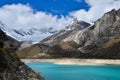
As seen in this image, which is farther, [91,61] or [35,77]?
[91,61]

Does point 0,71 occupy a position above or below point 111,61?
below

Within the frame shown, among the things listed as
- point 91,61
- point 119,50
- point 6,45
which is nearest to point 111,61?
point 91,61

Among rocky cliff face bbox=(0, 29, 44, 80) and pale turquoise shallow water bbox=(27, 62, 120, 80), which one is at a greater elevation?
pale turquoise shallow water bbox=(27, 62, 120, 80)

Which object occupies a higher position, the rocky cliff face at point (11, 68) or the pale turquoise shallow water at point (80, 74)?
the pale turquoise shallow water at point (80, 74)

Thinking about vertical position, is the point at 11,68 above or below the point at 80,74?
below

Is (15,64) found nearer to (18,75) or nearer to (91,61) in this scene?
(18,75)

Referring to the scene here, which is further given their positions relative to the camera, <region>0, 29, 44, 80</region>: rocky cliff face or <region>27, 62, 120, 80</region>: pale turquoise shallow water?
<region>27, 62, 120, 80</region>: pale turquoise shallow water

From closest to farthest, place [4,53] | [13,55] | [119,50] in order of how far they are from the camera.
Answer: [4,53] → [13,55] → [119,50]

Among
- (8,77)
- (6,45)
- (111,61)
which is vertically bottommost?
(8,77)

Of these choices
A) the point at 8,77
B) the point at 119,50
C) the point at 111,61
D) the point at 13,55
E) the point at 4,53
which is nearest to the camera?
the point at 8,77

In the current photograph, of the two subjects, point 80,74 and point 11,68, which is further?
point 80,74

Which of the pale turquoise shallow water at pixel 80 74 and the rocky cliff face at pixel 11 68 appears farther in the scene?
the pale turquoise shallow water at pixel 80 74
